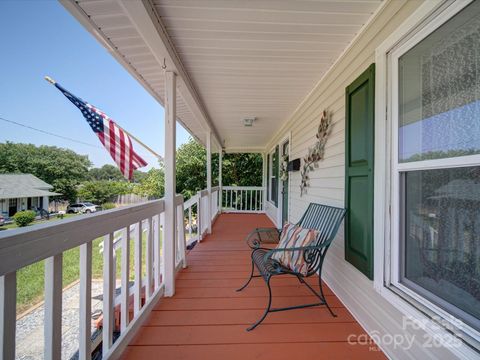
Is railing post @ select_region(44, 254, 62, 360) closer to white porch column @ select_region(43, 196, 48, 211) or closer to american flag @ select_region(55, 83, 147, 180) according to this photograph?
white porch column @ select_region(43, 196, 48, 211)

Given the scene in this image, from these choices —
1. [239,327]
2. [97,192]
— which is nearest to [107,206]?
[97,192]

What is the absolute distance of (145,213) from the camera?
193 centimetres

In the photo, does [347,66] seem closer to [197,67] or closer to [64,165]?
[197,67]

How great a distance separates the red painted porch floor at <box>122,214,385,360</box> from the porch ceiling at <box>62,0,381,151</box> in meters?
2.17

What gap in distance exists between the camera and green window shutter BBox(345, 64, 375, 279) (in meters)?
1.78

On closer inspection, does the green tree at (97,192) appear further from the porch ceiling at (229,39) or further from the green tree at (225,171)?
the green tree at (225,171)

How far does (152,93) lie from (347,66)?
2.28 metres

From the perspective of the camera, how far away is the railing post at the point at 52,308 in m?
0.99

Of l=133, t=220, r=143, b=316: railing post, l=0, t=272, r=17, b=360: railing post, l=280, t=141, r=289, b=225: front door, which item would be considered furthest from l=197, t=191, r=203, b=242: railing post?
l=0, t=272, r=17, b=360: railing post

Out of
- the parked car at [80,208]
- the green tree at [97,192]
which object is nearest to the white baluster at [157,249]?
the green tree at [97,192]

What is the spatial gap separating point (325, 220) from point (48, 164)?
88.8 inches

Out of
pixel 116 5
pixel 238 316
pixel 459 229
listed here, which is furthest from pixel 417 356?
pixel 116 5

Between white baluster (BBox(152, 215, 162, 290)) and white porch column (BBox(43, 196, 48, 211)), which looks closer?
white porch column (BBox(43, 196, 48, 211))

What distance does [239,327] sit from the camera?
6.05ft
